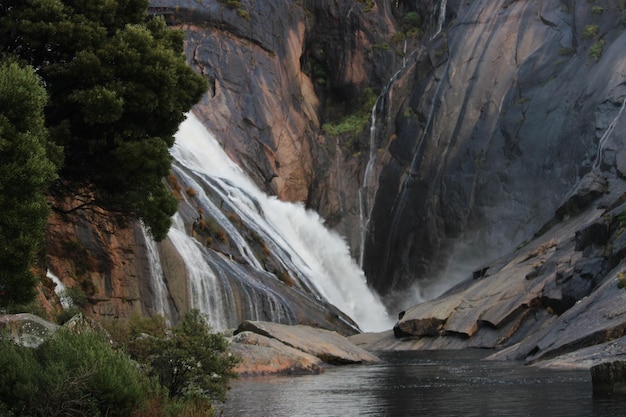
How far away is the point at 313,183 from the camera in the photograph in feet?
185

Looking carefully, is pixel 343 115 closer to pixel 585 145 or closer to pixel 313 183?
pixel 313 183

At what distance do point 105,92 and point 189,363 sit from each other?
23.7ft

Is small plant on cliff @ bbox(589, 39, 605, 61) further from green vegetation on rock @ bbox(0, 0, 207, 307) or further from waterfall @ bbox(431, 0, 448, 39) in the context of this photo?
green vegetation on rock @ bbox(0, 0, 207, 307)

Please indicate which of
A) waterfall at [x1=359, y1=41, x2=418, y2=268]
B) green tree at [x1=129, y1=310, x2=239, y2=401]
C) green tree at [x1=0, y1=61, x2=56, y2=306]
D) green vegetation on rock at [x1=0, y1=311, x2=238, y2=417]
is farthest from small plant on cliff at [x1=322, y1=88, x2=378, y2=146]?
green tree at [x1=0, y1=61, x2=56, y2=306]

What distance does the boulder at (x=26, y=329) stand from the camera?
555 inches

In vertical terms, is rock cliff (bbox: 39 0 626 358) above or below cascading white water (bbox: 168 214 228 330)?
above

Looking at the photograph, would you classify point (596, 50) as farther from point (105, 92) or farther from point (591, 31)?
point (105, 92)

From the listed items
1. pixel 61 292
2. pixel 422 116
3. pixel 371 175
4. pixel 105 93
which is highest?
pixel 422 116

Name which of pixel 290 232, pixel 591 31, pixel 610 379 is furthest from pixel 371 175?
pixel 610 379

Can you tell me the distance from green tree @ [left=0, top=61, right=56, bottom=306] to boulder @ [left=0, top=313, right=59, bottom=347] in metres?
0.37

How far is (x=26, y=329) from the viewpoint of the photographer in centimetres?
1462

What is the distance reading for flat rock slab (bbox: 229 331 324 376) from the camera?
2428 cm

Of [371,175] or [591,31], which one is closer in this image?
[591,31]

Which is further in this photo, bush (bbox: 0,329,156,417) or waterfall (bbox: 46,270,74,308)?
waterfall (bbox: 46,270,74,308)
